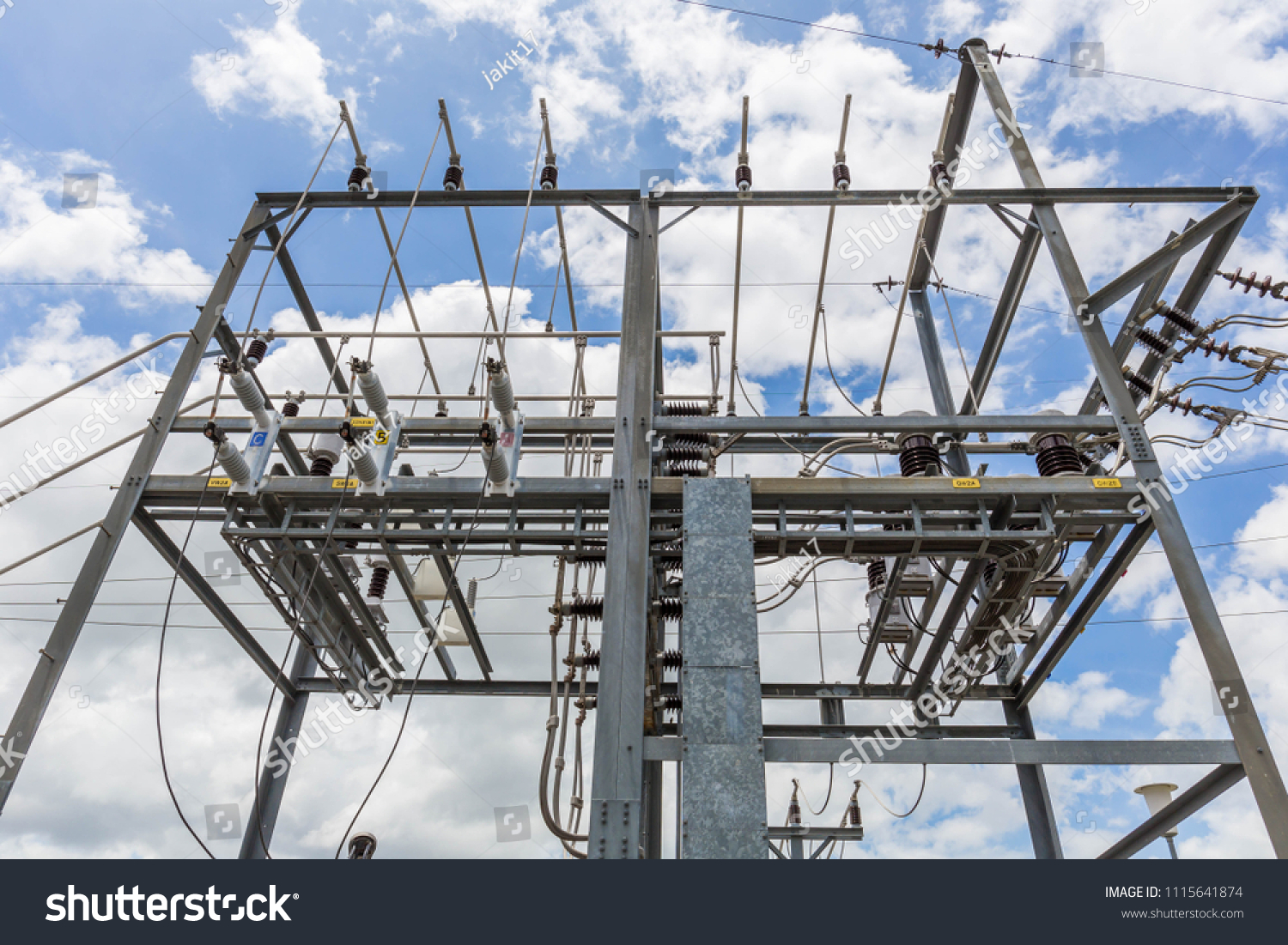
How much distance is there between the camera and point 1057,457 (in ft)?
27.7

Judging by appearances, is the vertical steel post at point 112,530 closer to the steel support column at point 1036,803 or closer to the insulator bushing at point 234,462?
the insulator bushing at point 234,462

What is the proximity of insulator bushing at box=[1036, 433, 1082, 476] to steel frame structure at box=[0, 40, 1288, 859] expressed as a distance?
201 millimetres

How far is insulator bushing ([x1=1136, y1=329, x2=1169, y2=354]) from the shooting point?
8.93m

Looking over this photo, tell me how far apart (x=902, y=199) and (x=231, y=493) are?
27.1 ft

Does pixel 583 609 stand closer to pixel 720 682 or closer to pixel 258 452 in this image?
pixel 720 682

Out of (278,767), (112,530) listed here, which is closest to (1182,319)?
(112,530)

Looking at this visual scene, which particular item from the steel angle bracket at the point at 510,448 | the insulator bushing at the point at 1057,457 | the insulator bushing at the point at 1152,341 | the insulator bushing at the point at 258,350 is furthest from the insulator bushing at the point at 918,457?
the insulator bushing at the point at 258,350

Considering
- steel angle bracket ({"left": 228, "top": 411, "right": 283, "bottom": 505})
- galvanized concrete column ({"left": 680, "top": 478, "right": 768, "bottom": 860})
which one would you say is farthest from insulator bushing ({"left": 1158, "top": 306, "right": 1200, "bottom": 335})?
steel angle bracket ({"left": 228, "top": 411, "right": 283, "bottom": 505})

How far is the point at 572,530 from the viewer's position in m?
8.08

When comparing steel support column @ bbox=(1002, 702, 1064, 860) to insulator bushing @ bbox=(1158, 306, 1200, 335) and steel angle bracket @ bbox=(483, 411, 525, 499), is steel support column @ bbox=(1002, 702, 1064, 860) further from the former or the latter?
steel angle bracket @ bbox=(483, 411, 525, 499)

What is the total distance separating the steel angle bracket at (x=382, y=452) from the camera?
8094mm

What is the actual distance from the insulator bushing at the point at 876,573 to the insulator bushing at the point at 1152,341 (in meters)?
4.16
